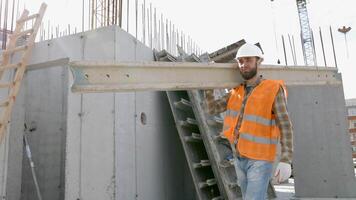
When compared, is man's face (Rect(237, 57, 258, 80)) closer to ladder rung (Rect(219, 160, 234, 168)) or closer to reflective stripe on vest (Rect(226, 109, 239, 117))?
reflective stripe on vest (Rect(226, 109, 239, 117))

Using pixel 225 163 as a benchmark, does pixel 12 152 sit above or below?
above

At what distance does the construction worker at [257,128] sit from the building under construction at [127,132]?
25 centimetres

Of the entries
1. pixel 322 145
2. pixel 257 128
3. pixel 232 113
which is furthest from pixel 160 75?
pixel 322 145

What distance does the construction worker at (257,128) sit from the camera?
297 cm

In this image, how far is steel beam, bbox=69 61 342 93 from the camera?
2.59 meters

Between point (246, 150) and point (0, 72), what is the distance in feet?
12.4

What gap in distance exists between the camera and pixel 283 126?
9.81ft

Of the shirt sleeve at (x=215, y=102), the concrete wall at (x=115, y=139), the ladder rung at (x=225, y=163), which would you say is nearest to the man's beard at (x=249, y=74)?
the shirt sleeve at (x=215, y=102)

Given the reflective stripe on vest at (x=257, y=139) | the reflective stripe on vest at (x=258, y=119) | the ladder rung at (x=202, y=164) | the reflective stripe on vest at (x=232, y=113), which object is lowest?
the ladder rung at (x=202, y=164)

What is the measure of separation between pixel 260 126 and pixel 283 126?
0.20 metres

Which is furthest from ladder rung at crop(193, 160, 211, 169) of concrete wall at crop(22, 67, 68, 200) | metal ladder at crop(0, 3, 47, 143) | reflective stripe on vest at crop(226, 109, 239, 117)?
metal ladder at crop(0, 3, 47, 143)

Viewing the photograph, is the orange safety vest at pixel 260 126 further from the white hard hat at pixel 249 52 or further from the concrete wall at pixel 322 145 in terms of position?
the concrete wall at pixel 322 145

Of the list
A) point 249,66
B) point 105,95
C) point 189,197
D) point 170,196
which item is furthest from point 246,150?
point 189,197

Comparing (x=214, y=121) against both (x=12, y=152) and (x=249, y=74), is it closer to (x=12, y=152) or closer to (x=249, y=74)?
(x=249, y=74)
